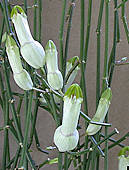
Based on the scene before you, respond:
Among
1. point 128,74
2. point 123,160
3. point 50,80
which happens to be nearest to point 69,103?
point 50,80

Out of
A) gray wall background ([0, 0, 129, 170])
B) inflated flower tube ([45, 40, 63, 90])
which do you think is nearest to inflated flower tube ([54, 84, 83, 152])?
inflated flower tube ([45, 40, 63, 90])

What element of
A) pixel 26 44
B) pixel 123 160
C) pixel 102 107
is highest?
pixel 26 44

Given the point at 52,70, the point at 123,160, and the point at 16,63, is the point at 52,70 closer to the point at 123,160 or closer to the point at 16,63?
the point at 16,63

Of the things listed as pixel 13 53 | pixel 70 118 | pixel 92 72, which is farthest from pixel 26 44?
pixel 92 72

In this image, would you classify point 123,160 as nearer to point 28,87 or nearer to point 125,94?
point 28,87

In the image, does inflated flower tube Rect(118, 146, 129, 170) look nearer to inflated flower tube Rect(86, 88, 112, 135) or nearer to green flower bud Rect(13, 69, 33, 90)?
inflated flower tube Rect(86, 88, 112, 135)

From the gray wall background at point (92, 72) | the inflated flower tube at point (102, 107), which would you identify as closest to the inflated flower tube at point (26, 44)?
the inflated flower tube at point (102, 107)

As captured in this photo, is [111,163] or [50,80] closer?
[50,80]
